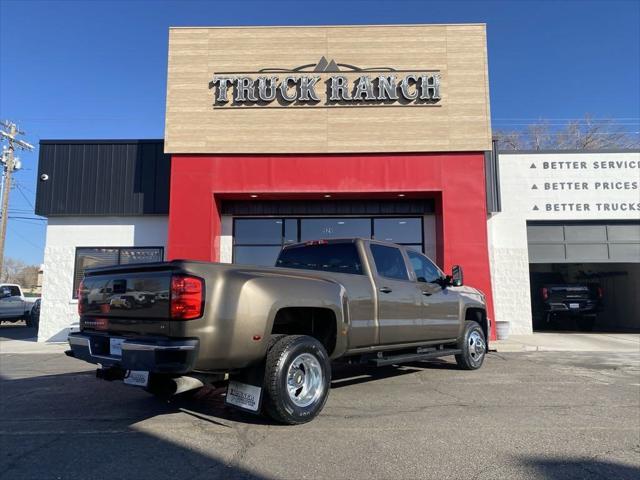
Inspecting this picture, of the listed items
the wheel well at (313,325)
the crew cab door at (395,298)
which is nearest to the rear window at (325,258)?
the crew cab door at (395,298)

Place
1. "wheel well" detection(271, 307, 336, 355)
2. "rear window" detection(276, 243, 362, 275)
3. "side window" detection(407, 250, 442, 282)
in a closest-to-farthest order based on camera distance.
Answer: "wheel well" detection(271, 307, 336, 355), "rear window" detection(276, 243, 362, 275), "side window" detection(407, 250, 442, 282)

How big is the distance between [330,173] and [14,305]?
1667 cm

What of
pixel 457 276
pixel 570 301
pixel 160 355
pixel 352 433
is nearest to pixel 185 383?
pixel 160 355

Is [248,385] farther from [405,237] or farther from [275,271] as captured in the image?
[405,237]

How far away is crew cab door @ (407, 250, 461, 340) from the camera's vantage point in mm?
6980

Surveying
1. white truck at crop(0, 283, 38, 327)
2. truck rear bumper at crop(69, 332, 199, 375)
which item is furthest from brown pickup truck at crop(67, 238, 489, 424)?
white truck at crop(0, 283, 38, 327)

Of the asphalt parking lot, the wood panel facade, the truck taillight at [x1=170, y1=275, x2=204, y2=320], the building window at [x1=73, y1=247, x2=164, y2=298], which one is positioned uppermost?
the wood panel facade

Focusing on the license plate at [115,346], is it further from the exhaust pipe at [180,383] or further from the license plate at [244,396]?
the license plate at [244,396]

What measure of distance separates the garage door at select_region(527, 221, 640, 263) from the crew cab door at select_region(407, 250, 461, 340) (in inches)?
347

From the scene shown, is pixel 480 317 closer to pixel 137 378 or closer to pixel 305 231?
pixel 137 378

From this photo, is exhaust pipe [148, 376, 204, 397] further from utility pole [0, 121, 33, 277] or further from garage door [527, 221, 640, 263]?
utility pole [0, 121, 33, 277]

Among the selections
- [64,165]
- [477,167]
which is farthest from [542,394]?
[64,165]

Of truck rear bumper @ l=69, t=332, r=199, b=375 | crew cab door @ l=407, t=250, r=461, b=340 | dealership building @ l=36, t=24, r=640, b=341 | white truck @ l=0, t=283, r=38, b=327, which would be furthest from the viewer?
white truck @ l=0, t=283, r=38, b=327

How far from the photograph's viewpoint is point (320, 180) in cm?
1375
